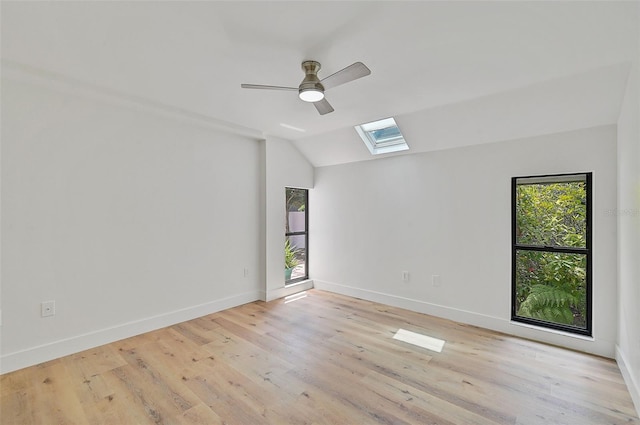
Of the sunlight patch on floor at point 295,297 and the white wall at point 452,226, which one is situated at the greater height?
the white wall at point 452,226

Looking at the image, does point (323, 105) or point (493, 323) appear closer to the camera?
point (323, 105)

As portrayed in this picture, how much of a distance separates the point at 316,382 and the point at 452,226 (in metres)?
2.43

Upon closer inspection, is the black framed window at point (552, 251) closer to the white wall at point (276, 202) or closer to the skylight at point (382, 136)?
the skylight at point (382, 136)

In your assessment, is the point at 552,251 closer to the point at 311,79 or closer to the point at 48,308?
the point at 311,79

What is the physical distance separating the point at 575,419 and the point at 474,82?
256 centimetres

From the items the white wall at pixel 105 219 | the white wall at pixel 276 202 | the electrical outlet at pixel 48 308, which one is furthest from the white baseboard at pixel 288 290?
the electrical outlet at pixel 48 308

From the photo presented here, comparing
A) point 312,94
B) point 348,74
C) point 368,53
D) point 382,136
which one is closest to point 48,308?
point 312,94

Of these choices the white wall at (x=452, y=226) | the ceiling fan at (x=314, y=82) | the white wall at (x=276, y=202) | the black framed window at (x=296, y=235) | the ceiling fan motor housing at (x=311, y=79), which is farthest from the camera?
the black framed window at (x=296, y=235)

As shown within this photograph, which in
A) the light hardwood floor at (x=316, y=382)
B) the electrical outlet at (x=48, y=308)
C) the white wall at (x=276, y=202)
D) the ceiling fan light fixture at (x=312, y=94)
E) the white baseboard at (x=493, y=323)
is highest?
the ceiling fan light fixture at (x=312, y=94)

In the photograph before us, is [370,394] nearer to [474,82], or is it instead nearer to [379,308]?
[379,308]

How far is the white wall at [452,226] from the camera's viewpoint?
2756mm

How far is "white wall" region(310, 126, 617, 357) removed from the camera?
9.04 ft

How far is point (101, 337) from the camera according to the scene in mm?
2904

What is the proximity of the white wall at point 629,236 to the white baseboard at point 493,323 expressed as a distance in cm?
17
